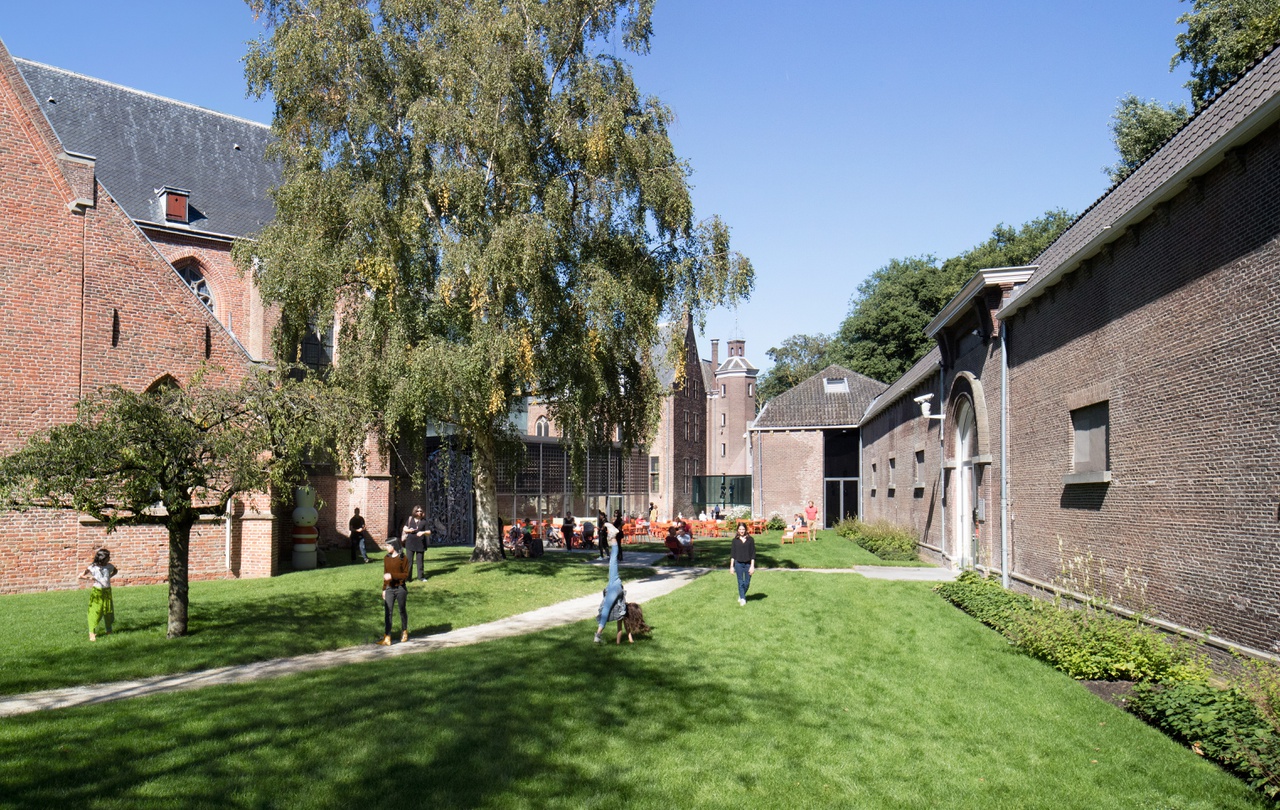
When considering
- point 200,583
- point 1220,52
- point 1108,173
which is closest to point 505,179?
point 200,583

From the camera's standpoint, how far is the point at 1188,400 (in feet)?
32.2

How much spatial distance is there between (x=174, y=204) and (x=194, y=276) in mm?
2340

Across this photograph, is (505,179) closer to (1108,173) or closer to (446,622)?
(446,622)

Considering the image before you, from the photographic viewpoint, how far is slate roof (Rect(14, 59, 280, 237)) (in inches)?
1054

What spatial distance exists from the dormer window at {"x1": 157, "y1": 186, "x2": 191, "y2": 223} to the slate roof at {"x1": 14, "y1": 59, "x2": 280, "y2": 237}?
264 millimetres

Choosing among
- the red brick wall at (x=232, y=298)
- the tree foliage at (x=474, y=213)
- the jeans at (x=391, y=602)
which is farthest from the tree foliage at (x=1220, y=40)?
the red brick wall at (x=232, y=298)

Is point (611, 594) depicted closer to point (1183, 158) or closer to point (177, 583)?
point (177, 583)

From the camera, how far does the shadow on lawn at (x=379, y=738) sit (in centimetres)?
625

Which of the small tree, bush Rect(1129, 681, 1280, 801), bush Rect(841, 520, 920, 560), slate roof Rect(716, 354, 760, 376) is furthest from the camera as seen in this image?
slate roof Rect(716, 354, 760, 376)

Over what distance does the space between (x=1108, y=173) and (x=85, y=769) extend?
132ft

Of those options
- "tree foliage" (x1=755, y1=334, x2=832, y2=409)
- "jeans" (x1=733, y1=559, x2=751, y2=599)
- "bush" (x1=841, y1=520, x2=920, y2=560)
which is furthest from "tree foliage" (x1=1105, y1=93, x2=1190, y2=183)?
"tree foliage" (x1=755, y1=334, x2=832, y2=409)

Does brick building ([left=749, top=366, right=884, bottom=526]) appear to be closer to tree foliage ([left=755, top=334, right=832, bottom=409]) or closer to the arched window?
the arched window

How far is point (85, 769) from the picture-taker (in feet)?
21.4

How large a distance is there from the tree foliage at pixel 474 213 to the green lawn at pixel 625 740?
8.19 m
